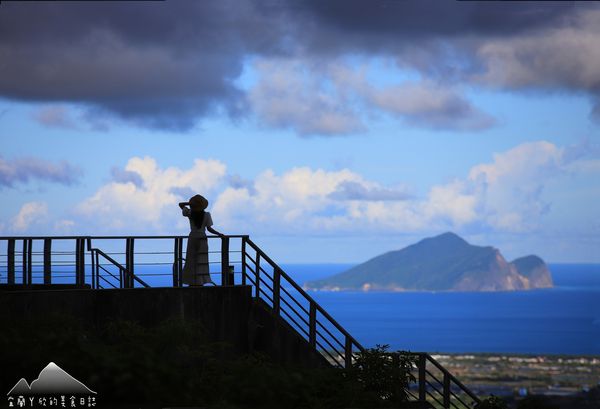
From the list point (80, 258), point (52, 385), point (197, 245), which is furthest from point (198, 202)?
point (52, 385)

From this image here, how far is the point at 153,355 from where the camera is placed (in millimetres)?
18734

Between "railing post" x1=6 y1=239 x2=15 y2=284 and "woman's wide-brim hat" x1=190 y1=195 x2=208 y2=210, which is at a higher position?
"woman's wide-brim hat" x1=190 y1=195 x2=208 y2=210

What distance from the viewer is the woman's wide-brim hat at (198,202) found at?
22.7 metres

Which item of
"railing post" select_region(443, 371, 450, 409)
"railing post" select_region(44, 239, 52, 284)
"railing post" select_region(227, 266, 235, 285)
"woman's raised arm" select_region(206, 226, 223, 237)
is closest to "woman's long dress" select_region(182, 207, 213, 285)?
"woman's raised arm" select_region(206, 226, 223, 237)

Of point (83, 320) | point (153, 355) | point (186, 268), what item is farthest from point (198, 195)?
point (153, 355)

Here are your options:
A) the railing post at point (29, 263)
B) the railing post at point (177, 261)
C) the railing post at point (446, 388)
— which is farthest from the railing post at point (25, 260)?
the railing post at point (446, 388)

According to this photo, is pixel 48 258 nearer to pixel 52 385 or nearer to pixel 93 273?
pixel 93 273

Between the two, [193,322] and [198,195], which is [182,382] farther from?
[198,195]

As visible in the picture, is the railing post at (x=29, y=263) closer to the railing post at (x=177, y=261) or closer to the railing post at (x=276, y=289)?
the railing post at (x=177, y=261)

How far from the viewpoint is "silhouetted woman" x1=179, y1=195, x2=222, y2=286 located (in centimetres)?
2309

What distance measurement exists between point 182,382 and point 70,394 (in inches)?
81.1

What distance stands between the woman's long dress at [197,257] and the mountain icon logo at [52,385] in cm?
545

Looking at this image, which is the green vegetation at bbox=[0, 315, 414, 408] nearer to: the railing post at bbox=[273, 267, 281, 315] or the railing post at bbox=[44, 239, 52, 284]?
the railing post at bbox=[273, 267, 281, 315]

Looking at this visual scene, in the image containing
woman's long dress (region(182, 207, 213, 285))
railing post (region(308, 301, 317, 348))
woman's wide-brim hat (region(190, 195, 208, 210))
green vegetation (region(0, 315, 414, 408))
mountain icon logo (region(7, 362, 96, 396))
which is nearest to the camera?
mountain icon logo (region(7, 362, 96, 396))
